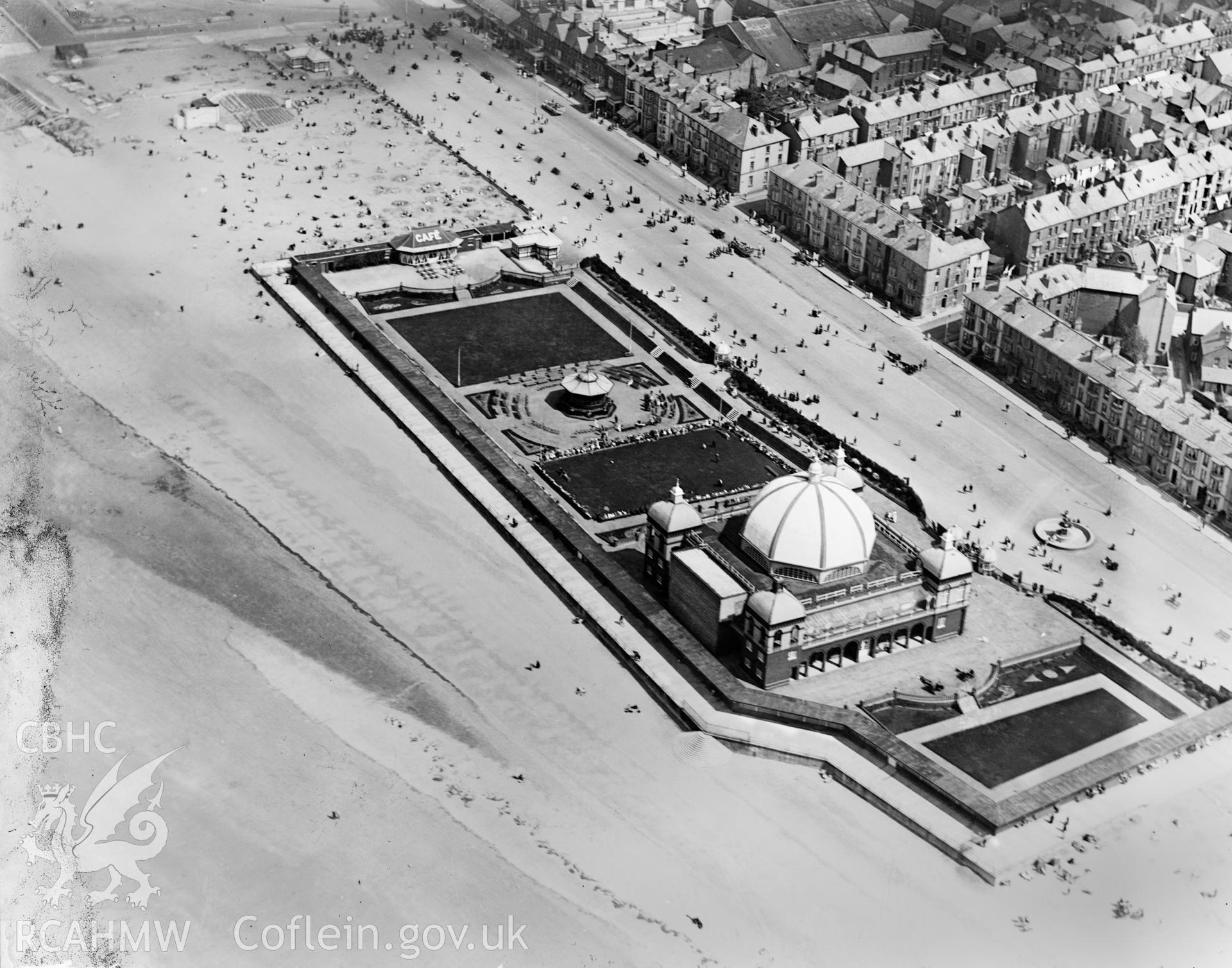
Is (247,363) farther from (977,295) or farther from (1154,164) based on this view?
(1154,164)

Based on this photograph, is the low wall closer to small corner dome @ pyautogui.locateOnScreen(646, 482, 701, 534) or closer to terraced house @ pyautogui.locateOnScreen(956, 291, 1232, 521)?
small corner dome @ pyautogui.locateOnScreen(646, 482, 701, 534)

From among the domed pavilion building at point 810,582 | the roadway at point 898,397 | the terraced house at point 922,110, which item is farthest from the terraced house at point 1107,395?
the terraced house at point 922,110

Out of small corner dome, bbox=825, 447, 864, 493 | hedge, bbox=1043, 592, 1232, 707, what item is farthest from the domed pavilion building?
hedge, bbox=1043, 592, 1232, 707

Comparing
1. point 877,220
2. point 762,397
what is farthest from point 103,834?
point 877,220

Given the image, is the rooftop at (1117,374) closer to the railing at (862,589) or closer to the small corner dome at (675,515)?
the railing at (862,589)

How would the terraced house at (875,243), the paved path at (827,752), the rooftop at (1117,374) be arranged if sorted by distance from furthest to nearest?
the terraced house at (875,243)
the rooftop at (1117,374)
the paved path at (827,752)

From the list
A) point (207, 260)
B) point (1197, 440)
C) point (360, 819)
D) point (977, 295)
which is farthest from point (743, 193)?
point (360, 819)
